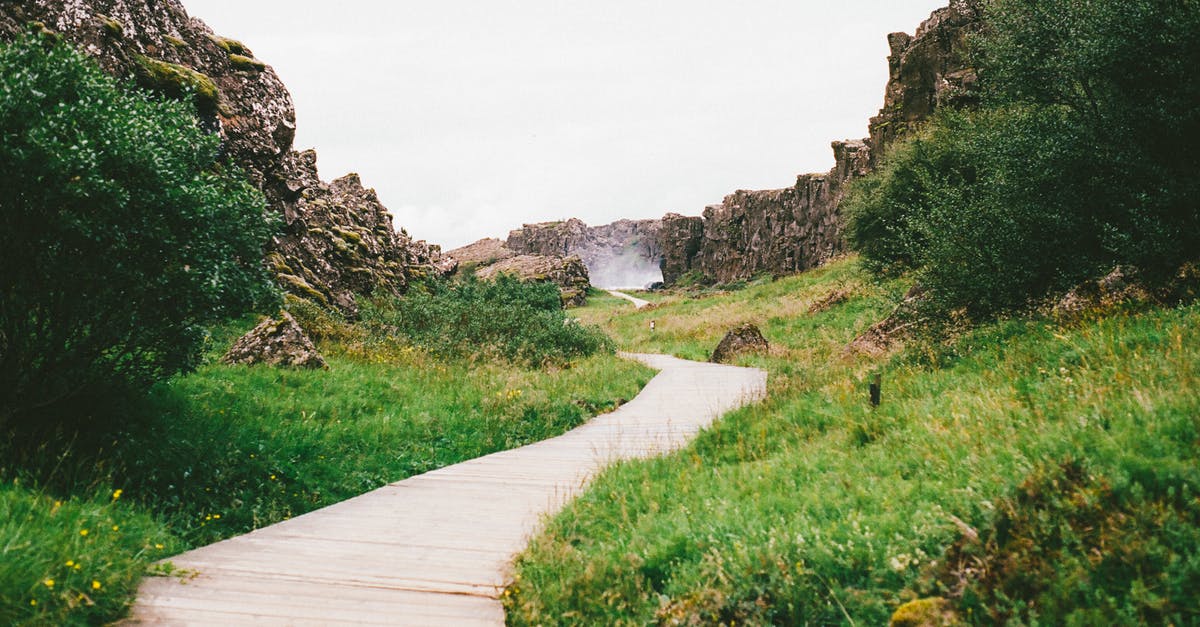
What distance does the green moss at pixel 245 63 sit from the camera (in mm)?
22000

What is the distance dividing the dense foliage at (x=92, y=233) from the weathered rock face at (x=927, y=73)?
Result: 41.6 metres

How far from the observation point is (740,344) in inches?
874

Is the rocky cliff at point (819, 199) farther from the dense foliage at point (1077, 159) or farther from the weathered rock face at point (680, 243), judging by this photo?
the dense foliage at point (1077, 159)

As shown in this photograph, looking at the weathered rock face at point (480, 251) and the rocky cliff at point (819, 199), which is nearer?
the rocky cliff at point (819, 199)

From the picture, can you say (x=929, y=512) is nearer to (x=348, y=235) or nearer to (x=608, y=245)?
(x=348, y=235)

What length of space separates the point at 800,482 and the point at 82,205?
7501 mm

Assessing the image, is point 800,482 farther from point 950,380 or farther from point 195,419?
point 195,419

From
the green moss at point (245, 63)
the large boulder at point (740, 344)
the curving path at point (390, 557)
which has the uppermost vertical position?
the green moss at point (245, 63)

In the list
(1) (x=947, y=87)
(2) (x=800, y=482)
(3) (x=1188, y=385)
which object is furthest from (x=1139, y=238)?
(1) (x=947, y=87)

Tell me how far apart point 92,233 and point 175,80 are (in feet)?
47.6

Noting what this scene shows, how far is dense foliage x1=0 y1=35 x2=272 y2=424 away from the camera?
5848 millimetres

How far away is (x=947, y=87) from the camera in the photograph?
38.5m

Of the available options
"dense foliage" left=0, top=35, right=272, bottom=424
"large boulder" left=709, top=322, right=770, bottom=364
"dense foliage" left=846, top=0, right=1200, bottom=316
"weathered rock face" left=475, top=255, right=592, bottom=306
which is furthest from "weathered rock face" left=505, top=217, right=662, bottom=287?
"dense foliage" left=0, top=35, right=272, bottom=424

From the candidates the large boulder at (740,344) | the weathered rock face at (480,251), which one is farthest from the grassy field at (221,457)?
the weathered rock face at (480,251)
